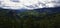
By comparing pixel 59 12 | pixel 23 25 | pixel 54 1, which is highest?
pixel 54 1

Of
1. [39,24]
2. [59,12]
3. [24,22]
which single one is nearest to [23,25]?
[24,22]

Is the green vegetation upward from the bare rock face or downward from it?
downward

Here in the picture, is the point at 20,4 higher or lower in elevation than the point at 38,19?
higher

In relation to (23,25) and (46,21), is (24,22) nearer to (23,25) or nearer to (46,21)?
(23,25)

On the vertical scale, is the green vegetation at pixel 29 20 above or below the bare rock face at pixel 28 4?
below
